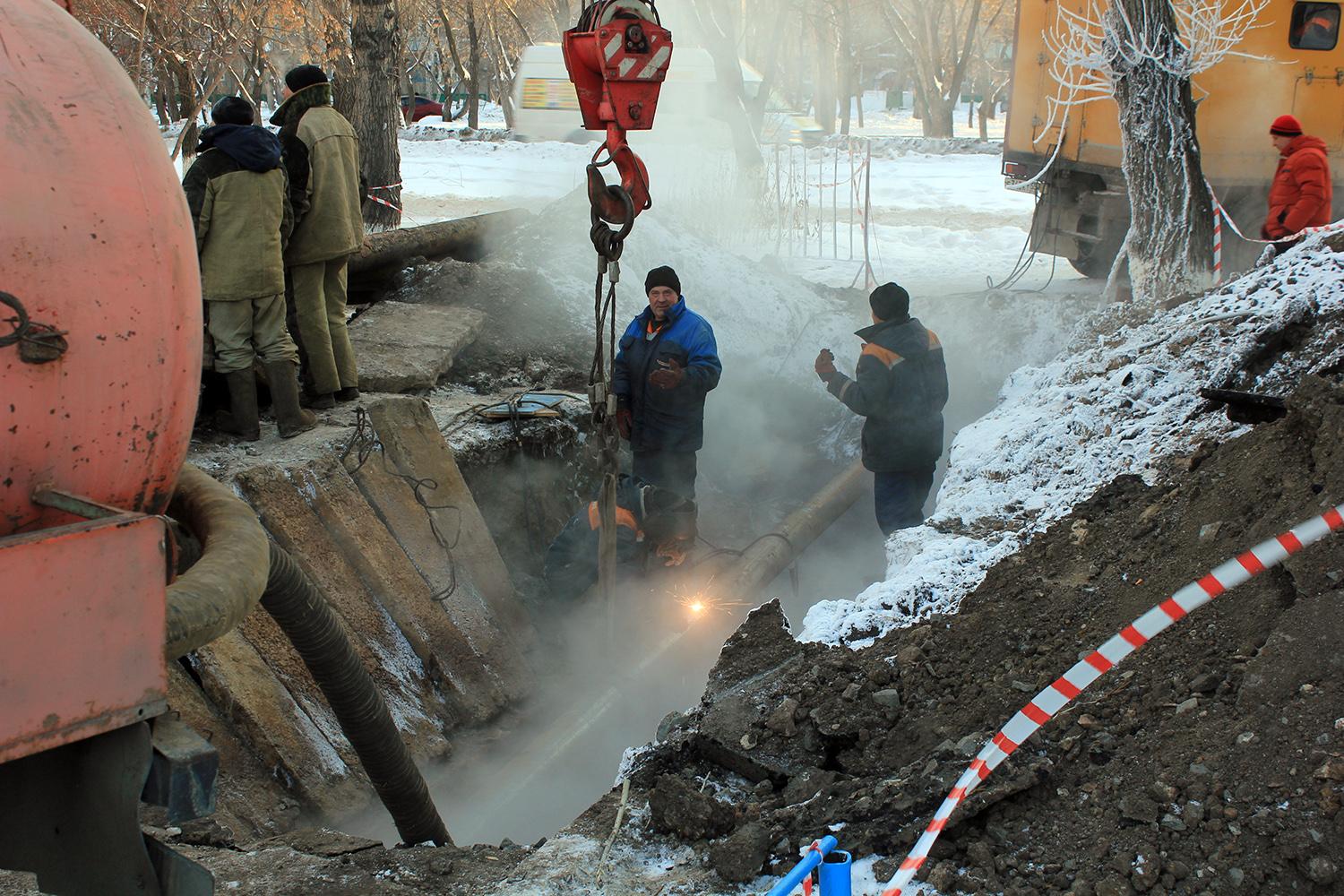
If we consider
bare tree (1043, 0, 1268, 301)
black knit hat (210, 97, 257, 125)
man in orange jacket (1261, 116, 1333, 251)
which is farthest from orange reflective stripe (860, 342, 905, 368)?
man in orange jacket (1261, 116, 1333, 251)

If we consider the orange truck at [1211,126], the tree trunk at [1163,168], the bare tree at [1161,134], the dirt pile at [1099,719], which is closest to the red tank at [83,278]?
the dirt pile at [1099,719]

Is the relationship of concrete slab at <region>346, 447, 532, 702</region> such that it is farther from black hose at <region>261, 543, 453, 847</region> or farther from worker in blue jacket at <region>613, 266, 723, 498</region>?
black hose at <region>261, 543, 453, 847</region>

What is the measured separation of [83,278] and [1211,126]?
10.2m

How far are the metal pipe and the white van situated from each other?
10679 mm

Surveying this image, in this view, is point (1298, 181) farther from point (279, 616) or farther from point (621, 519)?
point (279, 616)

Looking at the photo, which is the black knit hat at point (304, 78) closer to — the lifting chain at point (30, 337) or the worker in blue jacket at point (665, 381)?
the worker in blue jacket at point (665, 381)

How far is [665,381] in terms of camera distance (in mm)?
6316

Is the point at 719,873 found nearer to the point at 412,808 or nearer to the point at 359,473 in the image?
the point at 412,808

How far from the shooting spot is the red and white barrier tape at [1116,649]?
257cm

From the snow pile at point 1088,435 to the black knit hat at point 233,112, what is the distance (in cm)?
340

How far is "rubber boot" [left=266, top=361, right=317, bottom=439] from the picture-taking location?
550 cm

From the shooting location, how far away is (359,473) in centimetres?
563

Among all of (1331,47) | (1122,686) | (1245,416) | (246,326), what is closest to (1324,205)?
(1331,47)

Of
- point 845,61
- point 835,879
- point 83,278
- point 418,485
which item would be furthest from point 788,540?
point 845,61
